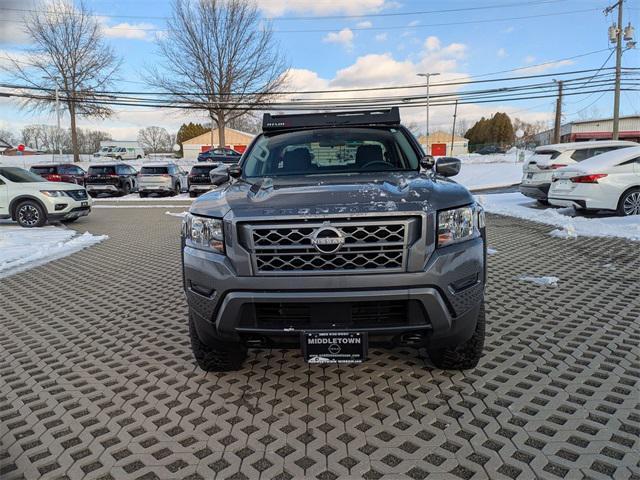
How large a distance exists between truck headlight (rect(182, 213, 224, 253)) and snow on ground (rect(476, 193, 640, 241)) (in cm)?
717

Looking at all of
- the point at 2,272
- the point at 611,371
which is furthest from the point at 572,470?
the point at 2,272

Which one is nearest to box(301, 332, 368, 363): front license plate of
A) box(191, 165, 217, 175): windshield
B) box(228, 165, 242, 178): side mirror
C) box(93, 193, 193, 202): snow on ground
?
box(228, 165, 242, 178): side mirror

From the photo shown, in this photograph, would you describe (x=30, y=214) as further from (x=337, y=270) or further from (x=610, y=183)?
(x=610, y=183)

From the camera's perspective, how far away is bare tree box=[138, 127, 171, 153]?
91.9m

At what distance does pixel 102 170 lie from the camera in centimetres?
2164

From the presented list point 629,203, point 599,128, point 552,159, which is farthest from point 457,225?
point 599,128

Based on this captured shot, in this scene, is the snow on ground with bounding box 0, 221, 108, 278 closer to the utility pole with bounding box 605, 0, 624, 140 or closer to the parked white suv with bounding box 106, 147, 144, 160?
the utility pole with bounding box 605, 0, 624, 140

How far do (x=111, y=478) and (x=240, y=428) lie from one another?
675 millimetres

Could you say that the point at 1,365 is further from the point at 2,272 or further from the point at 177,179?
the point at 177,179

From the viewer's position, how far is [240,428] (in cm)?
262

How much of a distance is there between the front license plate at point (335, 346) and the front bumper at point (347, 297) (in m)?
0.04

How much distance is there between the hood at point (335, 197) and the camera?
8.43 ft

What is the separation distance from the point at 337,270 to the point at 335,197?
419mm

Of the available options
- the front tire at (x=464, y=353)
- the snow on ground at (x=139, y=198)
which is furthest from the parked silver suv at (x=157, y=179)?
the front tire at (x=464, y=353)
